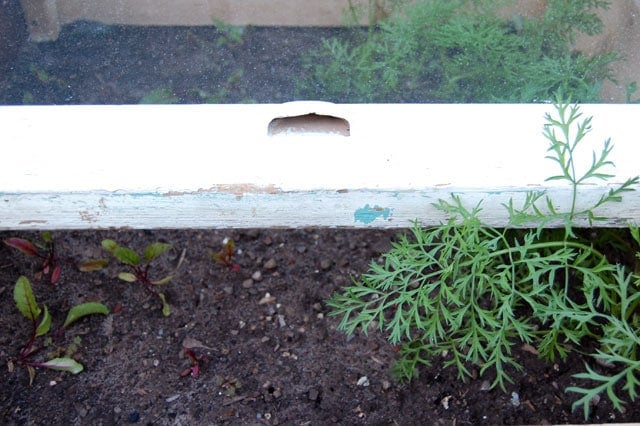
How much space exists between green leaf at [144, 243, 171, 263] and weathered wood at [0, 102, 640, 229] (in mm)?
392

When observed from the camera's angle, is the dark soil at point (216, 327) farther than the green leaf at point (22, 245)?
No

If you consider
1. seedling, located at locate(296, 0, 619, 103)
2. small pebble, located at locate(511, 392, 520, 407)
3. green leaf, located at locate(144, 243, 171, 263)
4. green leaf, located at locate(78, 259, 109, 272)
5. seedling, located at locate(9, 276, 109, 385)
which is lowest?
small pebble, located at locate(511, 392, 520, 407)

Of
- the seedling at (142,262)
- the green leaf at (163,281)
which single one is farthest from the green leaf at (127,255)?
the green leaf at (163,281)

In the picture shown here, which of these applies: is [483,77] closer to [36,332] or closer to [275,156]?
[275,156]

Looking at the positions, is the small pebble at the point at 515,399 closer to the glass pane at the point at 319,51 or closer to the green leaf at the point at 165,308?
the glass pane at the point at 319,51

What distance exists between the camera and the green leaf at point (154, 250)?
1644 mm

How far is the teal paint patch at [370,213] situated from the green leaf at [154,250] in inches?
24.0

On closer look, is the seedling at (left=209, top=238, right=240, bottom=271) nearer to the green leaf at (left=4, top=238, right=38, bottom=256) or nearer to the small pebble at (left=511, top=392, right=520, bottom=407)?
the green leaf at (left=4, top=238, right=38, bottom=256)

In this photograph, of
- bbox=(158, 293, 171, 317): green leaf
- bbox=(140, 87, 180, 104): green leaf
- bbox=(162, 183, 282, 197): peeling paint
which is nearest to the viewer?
bbox=(162, 183, 282, 197): peeling paint

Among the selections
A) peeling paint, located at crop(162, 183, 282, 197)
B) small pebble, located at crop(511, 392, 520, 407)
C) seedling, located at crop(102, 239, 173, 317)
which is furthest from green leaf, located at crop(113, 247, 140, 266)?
small pebble, located at crop(511, 392, 520, 407)

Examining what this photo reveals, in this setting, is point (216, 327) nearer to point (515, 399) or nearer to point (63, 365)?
point (63, 365)

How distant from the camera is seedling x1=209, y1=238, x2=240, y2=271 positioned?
173cm

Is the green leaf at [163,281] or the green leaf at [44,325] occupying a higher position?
the green leaf at [163,281]

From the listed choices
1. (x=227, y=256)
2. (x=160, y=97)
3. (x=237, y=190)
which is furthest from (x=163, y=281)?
(x=237, y=190)
